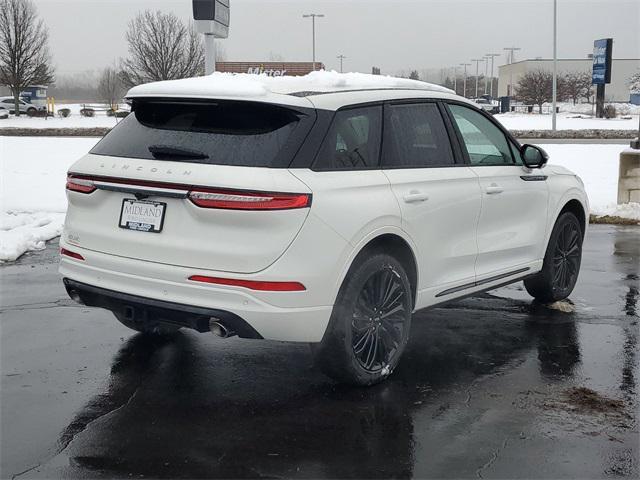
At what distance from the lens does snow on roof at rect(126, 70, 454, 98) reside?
436 cm

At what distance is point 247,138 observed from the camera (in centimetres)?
429

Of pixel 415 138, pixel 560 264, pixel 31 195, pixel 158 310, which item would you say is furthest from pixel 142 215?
pixel 31 195

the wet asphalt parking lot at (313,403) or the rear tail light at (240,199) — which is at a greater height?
the rear tail light at (240,199)

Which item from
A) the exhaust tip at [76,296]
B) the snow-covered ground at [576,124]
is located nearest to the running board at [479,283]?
the exhaust tip at [76,296]

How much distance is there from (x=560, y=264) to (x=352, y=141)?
2964 millimetres

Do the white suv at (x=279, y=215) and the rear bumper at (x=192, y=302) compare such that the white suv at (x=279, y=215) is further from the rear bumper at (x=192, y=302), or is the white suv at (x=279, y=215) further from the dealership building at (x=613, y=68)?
the dealership building at (x=613, y=68)

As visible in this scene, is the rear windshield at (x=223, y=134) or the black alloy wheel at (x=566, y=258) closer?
the rear windshield at (x=223, y=134)

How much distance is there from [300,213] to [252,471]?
131 centimetres

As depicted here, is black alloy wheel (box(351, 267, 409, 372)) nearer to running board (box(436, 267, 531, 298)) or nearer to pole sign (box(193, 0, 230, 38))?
running board (box(436, 267, 531, 298))

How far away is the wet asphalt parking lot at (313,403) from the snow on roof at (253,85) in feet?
5.62

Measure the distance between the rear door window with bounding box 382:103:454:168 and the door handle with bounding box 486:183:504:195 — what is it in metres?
0.43

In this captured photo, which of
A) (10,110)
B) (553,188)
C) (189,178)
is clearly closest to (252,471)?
(189,178)

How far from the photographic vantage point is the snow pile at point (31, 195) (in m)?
9.27

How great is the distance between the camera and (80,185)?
4.71 m
